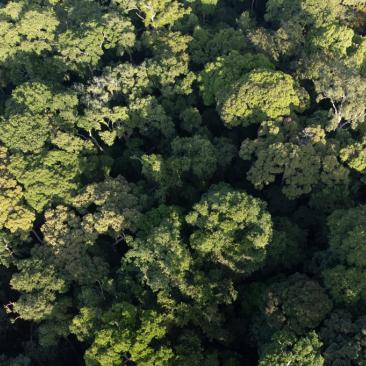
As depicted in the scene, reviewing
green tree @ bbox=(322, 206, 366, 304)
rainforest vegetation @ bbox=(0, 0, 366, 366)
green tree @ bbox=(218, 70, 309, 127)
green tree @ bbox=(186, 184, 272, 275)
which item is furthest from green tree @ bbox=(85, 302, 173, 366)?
green tree @ bbox=(218, 70, 309, 127)

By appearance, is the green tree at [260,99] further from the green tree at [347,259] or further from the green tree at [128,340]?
the green tree at [128,340]

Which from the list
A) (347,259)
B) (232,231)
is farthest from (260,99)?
(347,259)

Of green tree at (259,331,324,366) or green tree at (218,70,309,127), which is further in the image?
green tree at (218,70,309,127)

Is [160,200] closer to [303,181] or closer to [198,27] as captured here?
[303,181]

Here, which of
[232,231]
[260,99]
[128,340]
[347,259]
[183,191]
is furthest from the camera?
[183,191]

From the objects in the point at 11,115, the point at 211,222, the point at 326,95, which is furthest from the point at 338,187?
the point at 11,115

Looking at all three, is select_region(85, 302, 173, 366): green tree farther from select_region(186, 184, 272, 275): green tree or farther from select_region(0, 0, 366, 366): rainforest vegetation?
select_region(186, 184, 272, 275): green tree

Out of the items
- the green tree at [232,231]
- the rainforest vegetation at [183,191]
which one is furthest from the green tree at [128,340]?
the green tree at [232,231]

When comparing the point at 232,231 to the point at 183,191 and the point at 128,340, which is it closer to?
the point at 183,191
